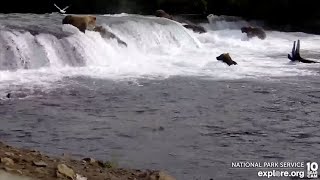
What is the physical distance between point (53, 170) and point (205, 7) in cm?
3640

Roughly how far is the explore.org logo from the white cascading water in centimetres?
890

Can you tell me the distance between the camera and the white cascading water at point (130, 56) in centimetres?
1994

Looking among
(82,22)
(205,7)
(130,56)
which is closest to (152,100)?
(130,56)

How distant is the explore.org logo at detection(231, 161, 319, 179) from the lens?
985 cm

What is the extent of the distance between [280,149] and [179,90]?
20.0ft

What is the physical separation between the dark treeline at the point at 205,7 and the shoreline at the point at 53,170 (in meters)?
31.1

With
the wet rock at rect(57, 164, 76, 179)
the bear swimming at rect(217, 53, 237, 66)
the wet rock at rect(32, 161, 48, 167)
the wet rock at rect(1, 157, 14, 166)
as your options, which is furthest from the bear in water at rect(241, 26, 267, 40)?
the wet rock at rect(1, 157, 14, 166)

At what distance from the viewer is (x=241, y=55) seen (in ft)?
87.6

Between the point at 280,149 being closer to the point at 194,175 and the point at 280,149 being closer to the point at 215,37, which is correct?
the point at 194,175

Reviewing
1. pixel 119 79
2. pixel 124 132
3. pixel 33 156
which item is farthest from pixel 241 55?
pixel 33 156

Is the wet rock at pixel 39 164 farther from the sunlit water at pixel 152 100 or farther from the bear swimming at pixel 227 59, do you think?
the bear swimming at pixel 227 59

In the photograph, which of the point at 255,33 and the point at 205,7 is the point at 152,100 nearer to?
the point at 255,33

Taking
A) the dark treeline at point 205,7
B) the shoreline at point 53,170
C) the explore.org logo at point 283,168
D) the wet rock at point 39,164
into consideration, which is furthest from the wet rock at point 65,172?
the dark treeline at point 205,7

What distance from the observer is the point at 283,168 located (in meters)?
10.2
